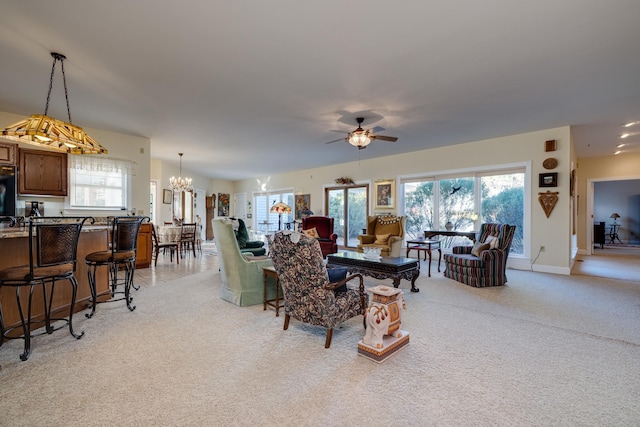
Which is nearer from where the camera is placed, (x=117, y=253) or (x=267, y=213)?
(x=117, y=253)

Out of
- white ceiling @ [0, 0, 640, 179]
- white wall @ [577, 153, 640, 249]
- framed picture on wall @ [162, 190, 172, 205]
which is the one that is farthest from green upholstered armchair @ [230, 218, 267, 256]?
white wall @ [577, 153, 640, 249]

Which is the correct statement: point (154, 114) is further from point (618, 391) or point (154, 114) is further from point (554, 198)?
point (554, 198)

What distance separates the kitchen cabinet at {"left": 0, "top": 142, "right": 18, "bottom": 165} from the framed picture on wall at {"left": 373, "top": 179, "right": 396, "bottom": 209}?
24.0 feet

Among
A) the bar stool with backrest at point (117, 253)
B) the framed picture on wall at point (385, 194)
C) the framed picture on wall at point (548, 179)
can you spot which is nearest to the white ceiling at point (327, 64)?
the framed picture on wall at point (548, 179)

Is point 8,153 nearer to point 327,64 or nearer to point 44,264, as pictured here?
point 44,264

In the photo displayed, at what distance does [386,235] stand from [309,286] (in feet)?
13.3

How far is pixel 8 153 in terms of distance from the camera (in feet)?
14.8

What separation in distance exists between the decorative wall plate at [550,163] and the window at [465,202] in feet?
1.38

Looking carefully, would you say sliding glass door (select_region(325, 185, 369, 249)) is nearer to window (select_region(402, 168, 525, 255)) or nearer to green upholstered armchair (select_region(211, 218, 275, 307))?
window (select_region(402, 168, 525, 255))

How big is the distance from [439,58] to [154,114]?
13.9 feet

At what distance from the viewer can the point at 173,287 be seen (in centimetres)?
443

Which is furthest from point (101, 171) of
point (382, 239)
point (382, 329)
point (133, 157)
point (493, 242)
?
point (493, 242)

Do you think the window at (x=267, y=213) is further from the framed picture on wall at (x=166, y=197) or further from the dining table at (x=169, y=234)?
the dining table at (x=169, y=234)

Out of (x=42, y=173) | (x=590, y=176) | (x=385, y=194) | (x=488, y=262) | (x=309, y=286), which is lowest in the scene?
(x=488, y=262)
